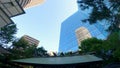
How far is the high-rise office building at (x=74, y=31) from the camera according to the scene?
86988mm

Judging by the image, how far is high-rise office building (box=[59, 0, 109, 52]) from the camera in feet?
285

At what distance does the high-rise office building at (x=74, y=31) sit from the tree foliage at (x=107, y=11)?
6183 centimetres

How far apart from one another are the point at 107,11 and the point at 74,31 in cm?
8054

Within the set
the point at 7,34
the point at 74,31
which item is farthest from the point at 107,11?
the point at 74,31

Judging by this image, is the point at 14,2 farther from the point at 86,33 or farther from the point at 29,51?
the point at 86,33

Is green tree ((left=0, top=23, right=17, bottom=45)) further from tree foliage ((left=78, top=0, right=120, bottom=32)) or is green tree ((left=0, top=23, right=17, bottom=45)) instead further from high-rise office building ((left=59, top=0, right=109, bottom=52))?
high-rise office building ((left=59, top=0, right=109, bottom=52))

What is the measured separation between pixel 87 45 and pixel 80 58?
24377mm

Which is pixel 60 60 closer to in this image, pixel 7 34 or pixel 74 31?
pixel 7 34

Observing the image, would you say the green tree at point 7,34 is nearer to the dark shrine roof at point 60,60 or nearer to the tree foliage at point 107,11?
the tree foliage at point 107,11

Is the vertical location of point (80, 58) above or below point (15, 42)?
below

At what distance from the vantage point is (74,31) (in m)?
100

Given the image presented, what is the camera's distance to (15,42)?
31766mm

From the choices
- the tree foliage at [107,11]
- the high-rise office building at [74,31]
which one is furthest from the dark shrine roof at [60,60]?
the high-rise office building at [74,31]


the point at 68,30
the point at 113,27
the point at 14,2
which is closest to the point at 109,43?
the point at 113,27
